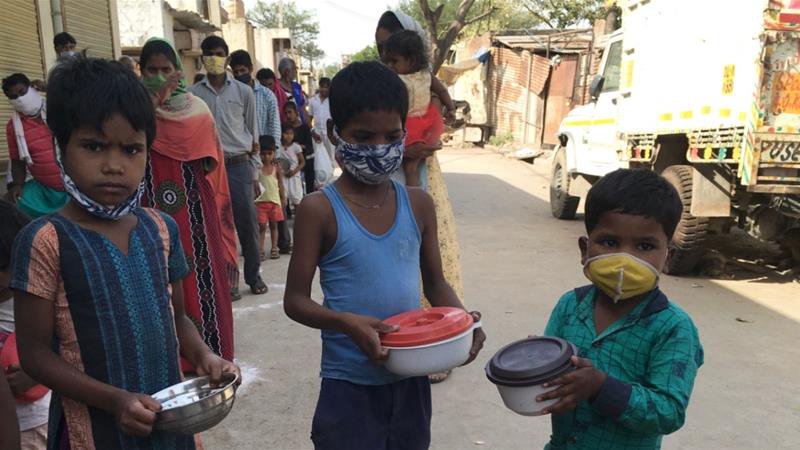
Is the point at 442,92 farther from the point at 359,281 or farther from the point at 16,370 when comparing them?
the point at 16,370

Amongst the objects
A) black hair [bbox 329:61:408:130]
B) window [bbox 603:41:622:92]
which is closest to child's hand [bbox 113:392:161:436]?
black hair [bbox 329:61:408:130]

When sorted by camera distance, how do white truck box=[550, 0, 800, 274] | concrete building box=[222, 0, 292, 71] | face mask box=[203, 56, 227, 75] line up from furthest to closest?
concrete building box=[222, 0, 292, 71] < white truck box=[550, 0, 800, 274] < face mask box=[203, 56, 227, 75]

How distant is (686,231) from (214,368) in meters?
5.13

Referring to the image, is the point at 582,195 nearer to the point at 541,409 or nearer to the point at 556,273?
the point at 556,273

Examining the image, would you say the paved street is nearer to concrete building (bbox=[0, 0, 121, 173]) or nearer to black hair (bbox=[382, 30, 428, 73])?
black hair (bbox=[382, 30, 428, 73])

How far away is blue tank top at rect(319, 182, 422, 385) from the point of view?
1690 millimetres

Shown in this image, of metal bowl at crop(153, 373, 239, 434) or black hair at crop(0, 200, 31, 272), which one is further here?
black hair at crop(0, 200, 31, 272)

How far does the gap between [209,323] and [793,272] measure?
558 cm

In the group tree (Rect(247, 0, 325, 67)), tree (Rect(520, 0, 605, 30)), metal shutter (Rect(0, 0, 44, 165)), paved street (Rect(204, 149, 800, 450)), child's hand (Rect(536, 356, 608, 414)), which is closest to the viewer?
child's hand (Rect(536, 356, 608, 414))

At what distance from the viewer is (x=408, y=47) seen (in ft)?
10.6

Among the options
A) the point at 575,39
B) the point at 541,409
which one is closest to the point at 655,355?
the point at 541,409

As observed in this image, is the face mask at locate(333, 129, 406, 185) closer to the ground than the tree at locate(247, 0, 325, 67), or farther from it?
closer to the ground

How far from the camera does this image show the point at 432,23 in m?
12.8

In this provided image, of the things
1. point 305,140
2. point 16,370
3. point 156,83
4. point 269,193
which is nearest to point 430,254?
point 16,370
